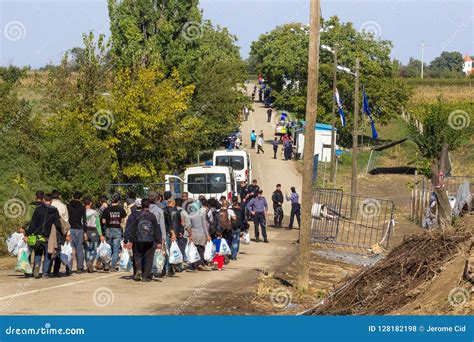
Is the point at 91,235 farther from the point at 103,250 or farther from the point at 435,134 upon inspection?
the point at 435,134

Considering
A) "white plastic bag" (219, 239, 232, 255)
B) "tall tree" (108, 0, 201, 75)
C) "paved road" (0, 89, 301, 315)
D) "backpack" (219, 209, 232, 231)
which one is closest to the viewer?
"paved road" (0, 89, 301, 315)

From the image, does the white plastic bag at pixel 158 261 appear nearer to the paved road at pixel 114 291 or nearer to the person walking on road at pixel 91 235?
the paved road at pixel 114 291

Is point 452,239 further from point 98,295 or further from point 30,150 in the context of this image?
point 30,150

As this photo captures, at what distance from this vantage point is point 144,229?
61.5 ft

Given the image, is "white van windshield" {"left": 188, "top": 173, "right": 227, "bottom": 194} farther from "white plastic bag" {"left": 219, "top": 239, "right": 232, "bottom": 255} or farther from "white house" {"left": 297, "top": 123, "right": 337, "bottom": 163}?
"white house" {"left": 297, "top": 123, "right": 337, "bottom": 163}

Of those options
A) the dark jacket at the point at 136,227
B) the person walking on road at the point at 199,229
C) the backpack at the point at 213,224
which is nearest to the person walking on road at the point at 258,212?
the backpack at the point at 213,224

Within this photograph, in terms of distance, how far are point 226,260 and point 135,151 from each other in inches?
704

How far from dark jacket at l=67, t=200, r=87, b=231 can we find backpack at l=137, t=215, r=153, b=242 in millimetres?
2163

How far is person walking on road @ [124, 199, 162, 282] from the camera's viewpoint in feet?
61.7

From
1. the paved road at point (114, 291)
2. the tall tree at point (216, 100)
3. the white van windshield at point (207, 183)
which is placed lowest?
the paved road at point (114, 291)

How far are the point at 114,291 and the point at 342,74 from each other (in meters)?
54.2

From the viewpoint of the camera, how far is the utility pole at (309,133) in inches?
734

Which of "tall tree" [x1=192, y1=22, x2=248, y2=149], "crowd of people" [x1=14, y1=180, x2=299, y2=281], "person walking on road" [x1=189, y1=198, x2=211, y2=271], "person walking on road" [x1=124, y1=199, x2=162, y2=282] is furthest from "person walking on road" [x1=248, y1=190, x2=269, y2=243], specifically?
"tall tree" [x1=192, y1=22, x2=248, y2=149]

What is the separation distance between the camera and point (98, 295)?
1714cm
